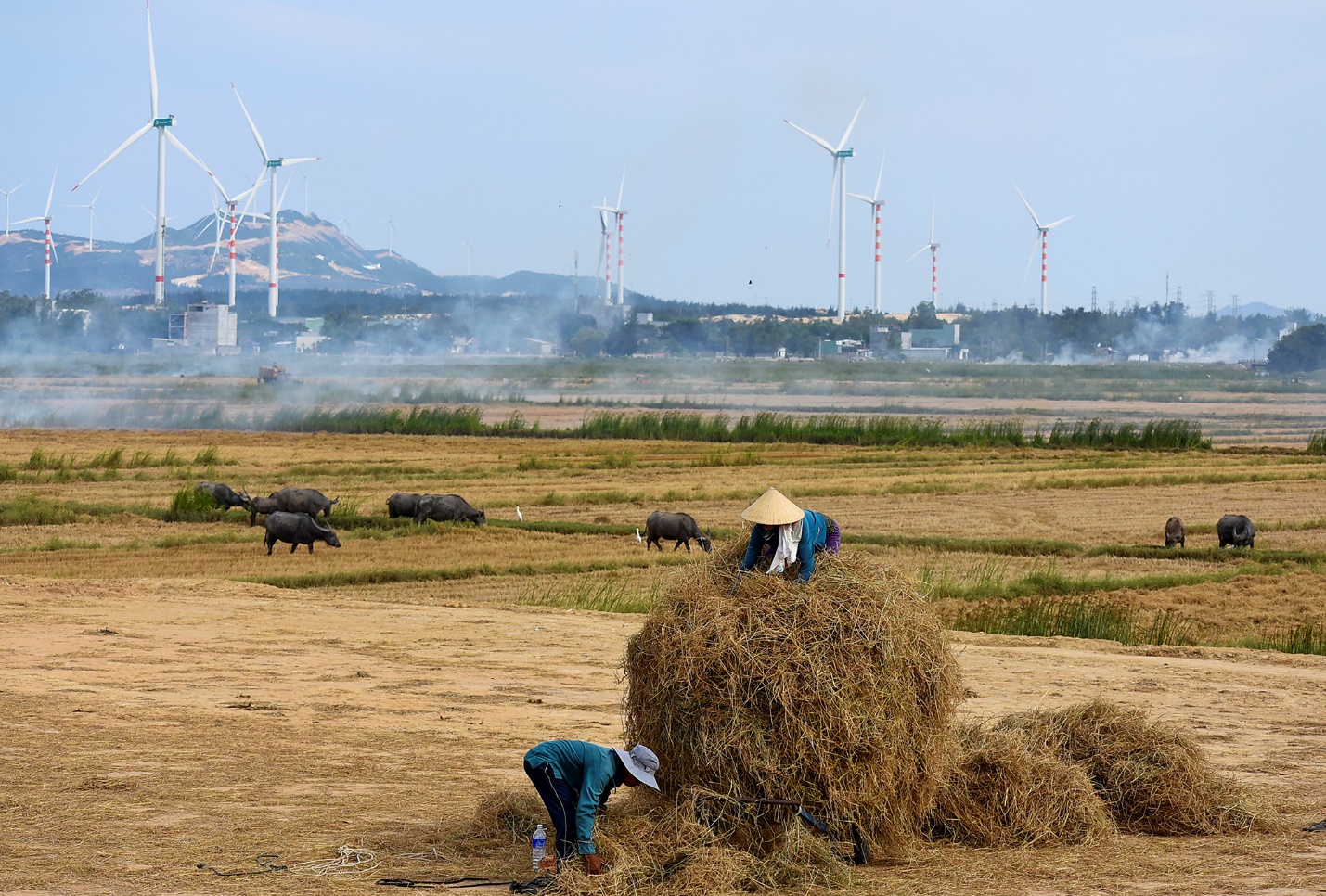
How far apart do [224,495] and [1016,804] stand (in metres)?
27.7

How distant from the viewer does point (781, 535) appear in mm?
10320

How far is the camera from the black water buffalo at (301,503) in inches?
1283

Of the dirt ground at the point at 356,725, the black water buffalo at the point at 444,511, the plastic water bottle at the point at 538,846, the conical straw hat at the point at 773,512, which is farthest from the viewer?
the black water buffalo at the point at 444,511

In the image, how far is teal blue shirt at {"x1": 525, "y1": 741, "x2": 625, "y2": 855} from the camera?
31.5 ft

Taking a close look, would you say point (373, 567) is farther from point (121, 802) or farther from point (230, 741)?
point (121, 802)

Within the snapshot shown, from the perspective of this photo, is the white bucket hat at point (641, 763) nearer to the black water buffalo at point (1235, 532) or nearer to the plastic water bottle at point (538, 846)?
the plastic water bottle at point (538, 846)

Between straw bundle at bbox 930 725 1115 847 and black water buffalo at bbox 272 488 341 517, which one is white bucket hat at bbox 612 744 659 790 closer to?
straw bundle at bbox 930 725 1115 847

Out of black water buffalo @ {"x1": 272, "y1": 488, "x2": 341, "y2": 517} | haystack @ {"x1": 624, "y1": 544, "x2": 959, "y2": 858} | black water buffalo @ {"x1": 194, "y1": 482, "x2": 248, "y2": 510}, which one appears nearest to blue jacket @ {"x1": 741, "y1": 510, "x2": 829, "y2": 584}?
haystack @ {"x1": 624, "y1": 544, "x2": 959, "y2": 858}

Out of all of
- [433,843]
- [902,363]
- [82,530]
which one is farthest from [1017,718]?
[902,363]

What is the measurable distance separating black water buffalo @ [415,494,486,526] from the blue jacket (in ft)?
73.8

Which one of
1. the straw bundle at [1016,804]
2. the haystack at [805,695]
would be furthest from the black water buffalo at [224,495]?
the straw bundle at [1016,804]

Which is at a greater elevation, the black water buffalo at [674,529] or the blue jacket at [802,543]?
the blue jacket at [802,543]

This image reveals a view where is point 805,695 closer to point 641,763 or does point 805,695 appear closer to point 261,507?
point 641,763

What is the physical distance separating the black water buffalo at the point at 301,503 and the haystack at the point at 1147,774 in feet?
76.2
